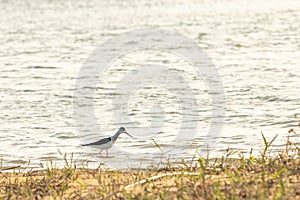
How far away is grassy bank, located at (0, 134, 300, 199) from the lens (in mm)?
4910

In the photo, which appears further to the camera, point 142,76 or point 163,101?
point 142,76

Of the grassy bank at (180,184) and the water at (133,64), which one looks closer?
the grassy bank at (180,184)

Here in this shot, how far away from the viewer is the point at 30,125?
419 inches

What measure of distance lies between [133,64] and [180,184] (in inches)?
420

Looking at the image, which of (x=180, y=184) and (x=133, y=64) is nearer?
(x=180, y=184)

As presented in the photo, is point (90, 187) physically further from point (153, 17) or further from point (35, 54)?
point (153, 17)

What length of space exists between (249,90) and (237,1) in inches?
677

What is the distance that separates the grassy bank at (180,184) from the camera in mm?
4910

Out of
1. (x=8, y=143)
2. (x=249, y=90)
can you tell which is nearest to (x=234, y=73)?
(x=249, y=90)

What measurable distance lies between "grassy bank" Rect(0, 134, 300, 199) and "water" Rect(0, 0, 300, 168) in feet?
7.70

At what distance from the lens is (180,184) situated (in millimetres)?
5219

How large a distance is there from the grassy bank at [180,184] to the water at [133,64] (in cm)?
235

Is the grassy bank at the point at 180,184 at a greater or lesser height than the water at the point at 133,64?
lesser

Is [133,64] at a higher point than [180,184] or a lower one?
higher
